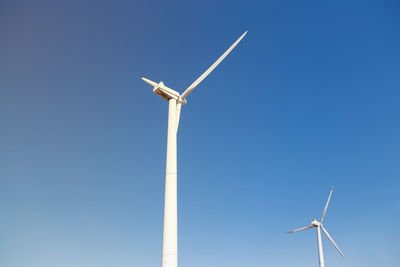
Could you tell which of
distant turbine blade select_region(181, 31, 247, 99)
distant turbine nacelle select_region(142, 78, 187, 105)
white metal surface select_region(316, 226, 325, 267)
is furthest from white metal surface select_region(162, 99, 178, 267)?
white metal surface select_region(316, 226, 325, 267)

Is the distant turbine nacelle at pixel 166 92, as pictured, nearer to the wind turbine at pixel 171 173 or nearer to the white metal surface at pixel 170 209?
the wind turbine at pixel 171 173

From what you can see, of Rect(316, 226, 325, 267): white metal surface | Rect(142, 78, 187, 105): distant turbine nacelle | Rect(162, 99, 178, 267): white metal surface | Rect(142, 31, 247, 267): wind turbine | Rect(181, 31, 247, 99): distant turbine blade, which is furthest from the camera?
Rect(316, 226, 325, 267): white metal surface

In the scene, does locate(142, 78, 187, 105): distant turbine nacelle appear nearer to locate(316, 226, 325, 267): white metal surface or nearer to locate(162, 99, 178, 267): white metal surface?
locate(162, 99, 178, 267): white metal surface

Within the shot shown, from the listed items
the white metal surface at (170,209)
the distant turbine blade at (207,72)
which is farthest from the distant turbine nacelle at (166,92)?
the white metal surface at (170,209)

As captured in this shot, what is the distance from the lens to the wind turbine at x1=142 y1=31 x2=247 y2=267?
832 inches

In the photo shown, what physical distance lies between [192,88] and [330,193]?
5629cm

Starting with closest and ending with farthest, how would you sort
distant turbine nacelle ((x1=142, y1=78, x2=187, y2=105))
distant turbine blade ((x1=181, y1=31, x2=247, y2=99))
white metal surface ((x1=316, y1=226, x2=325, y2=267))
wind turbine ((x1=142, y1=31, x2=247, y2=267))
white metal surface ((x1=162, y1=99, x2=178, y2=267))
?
white metal surface ((x1=162, y1=99, x2=178, y2=267)) → wind turbine ((x1=142, y1=31, x2=247, y2=267)) → distant turbine nacelle ((x1=142, y1=78, x2=187, y2=105)) → distant turbine blade ((x1=181, y1=31, x2=247, y2=99)) → white metal surface ((x1=316, y1=226, x2=325, y2=267))

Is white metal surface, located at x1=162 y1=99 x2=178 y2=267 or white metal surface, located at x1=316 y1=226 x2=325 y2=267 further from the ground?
white metal surface, located at x1=316 y1=226 x2=325 y2=267

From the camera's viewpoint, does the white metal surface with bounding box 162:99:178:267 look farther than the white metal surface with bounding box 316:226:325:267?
No

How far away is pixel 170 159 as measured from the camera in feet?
79.7

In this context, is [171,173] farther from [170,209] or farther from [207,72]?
[207,72]

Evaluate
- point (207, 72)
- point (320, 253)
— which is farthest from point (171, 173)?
point (320, 253)

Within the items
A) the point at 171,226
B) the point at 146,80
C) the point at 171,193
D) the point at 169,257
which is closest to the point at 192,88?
the point at 146,80

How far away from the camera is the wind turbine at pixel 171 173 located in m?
21.1
